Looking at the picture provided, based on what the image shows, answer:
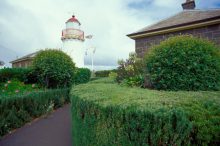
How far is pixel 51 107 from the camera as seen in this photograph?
11406 millimetres

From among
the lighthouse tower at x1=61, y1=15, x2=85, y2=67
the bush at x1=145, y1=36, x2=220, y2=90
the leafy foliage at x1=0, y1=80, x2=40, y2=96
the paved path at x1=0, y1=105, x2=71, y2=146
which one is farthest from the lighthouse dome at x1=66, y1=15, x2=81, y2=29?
the bush at x1=145, y1=36, x2=220, y2=90

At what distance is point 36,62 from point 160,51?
35.9 feet

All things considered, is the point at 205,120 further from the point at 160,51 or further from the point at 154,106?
the point at 160,51

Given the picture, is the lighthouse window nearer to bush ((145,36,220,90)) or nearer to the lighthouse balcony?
the lighthouse balcony

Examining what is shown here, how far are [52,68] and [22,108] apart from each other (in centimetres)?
616

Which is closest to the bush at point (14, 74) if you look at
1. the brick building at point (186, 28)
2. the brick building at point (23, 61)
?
the brick building at point (186, 28)

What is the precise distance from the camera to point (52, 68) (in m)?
15.3

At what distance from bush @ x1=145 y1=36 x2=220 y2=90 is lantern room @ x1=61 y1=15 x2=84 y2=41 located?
24.1m

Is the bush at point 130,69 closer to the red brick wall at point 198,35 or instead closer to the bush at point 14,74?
the red brick wall at point 198,35

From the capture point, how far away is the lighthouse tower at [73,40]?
29697 millimetres

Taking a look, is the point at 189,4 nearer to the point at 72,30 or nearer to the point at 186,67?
the point at 186,67

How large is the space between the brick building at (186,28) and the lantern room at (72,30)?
1692 centimetres

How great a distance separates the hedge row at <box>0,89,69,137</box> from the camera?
8.30 meters

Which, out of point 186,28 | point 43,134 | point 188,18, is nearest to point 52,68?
point 43,134
